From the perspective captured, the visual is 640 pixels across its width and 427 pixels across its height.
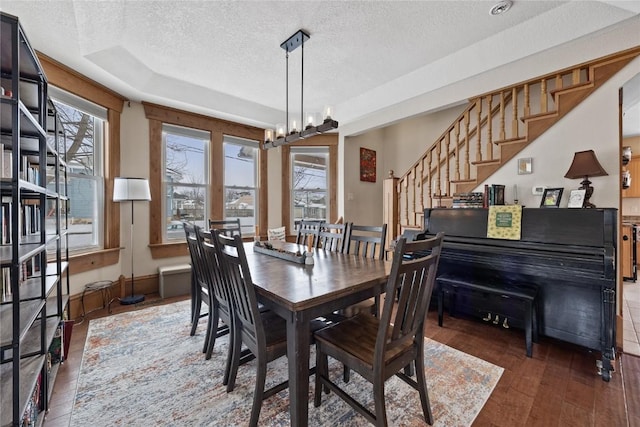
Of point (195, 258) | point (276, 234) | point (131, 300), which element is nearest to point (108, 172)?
point (131, 300)

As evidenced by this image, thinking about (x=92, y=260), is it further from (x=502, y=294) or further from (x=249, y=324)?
(x=502, y=294)

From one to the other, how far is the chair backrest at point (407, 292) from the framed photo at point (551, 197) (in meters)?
1.86

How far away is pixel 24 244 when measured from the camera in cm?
155

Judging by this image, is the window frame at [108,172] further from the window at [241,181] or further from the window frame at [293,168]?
the window frame at [293,168]

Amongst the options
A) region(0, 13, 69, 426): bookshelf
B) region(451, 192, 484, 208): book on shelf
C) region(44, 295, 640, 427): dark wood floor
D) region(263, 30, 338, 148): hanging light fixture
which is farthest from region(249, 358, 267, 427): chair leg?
region(451, 192, 484, 208): book on shelf

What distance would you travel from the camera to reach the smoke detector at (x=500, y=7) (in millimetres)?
2176

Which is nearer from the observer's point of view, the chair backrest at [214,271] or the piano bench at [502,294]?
the chair backrest at [214,271]

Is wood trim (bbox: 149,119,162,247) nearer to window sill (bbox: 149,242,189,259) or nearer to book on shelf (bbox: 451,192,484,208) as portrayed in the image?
window sill (bbox: 149,242,189,259)

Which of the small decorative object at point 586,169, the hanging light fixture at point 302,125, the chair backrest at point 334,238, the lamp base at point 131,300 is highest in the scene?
the hanging light fixture at point 302,125

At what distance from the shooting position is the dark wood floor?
1532 millimetres

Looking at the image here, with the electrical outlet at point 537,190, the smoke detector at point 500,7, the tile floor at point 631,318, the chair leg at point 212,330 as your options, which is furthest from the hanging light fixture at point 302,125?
the tile floor at point 631,318

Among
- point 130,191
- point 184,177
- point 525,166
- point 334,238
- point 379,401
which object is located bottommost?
point 379,401

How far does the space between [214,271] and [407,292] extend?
120cm

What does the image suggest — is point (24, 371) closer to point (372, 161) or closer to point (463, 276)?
point (463, 276)
